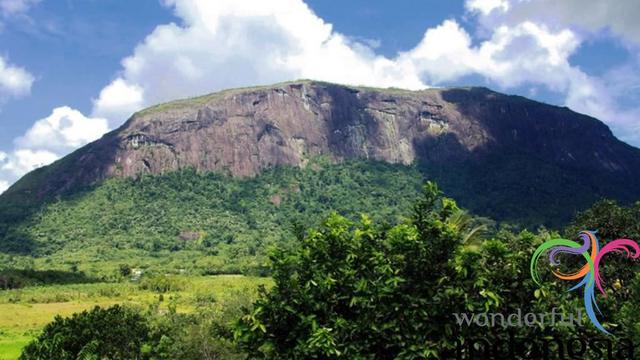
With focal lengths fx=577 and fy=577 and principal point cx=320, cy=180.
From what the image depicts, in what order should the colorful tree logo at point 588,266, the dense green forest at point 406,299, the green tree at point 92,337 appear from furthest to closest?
the green tree at point 92,337 → the colorful tree logo at point 588,266 → the dense green forest at point 406,299

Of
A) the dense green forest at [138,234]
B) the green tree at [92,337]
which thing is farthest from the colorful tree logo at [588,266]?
the dense green forest at [138,234]

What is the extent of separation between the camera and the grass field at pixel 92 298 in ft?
248

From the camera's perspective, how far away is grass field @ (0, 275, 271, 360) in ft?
248

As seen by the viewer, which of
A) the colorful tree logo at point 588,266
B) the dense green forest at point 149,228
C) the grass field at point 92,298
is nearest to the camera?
the colorful tree logo at point 588,266

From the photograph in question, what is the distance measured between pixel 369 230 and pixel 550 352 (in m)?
4.27

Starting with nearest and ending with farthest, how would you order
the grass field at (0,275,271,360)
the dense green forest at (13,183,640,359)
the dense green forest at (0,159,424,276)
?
the dense green forest at (13,183,640,359) < the grass field at (0,275,271,360) < the dense green forest at (0,159,424,276)

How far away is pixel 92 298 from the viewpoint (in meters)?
93.1

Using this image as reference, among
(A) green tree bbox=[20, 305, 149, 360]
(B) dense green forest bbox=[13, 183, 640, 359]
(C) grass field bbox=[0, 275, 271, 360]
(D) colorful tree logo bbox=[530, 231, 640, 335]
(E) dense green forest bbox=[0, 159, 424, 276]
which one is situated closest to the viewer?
(B) dense green forest bbox=[13, 183, 640, 359]

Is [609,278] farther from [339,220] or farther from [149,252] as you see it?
[149,252]

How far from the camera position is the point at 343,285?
11883mm

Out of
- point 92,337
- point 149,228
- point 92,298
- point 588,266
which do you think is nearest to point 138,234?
point 149,228

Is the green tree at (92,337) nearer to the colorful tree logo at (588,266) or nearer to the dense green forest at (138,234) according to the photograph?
the colorful tree logo at (588,266)

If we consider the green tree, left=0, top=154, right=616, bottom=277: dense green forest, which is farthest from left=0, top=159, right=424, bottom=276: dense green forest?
the green tree

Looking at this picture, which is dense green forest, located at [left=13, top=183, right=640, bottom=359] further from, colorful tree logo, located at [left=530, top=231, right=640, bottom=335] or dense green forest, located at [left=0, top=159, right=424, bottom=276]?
dense green forest, located at [left=0, top=159, right=424, bottom=276]
